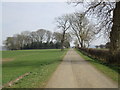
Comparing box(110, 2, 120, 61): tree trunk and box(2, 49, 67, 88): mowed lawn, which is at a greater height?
box(110, 2, 120, 61): tree trunk

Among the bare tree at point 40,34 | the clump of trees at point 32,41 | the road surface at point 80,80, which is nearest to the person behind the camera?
the road surface at point 80,80

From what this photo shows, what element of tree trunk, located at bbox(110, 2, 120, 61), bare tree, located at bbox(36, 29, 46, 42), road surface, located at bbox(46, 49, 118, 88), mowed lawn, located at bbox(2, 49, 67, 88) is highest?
bare tree, located at bbox(36, 29, 46, 42)

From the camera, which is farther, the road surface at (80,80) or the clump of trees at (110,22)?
the clump of trees at (110,22)

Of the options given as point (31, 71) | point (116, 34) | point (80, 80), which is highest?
point (116, 34)

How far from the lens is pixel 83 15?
766 inches

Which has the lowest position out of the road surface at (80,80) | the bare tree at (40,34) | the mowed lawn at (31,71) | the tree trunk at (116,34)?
the mowed lawn at (31,71)

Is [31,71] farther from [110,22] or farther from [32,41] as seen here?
[32,41]

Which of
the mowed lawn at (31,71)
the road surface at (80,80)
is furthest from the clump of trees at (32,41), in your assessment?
the road surface at (80,80)

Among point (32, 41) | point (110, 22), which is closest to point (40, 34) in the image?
point (32, 41)

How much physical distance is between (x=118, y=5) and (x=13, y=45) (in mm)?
84705

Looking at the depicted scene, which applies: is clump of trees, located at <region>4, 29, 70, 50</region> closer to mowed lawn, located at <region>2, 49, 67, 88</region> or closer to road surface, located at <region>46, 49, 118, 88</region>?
mowed lawn, located at <region>2, 49, 67, 88</region>

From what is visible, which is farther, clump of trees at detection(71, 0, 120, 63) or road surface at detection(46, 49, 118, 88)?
clump of trees at detection(71, 0, 120, 63)

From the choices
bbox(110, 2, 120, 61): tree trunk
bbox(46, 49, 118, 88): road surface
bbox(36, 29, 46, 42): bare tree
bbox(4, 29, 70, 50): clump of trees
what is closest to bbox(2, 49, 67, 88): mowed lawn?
bbox(46, 49, 118, 88): road surface

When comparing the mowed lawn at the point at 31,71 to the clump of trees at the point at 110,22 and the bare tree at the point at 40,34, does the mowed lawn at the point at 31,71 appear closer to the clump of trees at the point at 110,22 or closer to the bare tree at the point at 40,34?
the clump of trees at the point at 110,22
